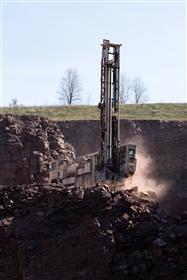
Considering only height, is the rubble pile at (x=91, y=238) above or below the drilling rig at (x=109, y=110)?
below

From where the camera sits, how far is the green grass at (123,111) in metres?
48.4

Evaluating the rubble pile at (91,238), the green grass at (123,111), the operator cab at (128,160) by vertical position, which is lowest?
the rubble pile at (91,238)

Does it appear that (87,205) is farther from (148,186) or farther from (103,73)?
(148,186)

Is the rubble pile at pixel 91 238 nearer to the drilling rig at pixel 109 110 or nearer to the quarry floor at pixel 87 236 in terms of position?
the quarry floor at pixel 87 236

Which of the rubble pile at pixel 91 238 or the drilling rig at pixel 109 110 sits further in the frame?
the drilling rig at pixel 109 110

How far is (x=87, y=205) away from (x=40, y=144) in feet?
63.3

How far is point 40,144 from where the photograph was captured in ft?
125

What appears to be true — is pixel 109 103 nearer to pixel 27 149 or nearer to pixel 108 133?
pixel 108 133

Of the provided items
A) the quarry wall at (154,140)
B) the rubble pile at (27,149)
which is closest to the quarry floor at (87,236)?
the rubble pile at (27,149)

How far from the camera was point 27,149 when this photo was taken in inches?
1494

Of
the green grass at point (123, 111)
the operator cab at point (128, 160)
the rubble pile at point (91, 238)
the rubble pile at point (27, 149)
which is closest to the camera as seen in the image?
the rubble pile at point (91, 238)

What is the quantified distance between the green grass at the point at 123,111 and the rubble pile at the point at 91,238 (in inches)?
1101

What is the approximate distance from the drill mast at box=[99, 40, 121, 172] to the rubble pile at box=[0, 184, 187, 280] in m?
4.31

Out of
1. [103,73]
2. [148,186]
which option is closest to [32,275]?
[103,73]
